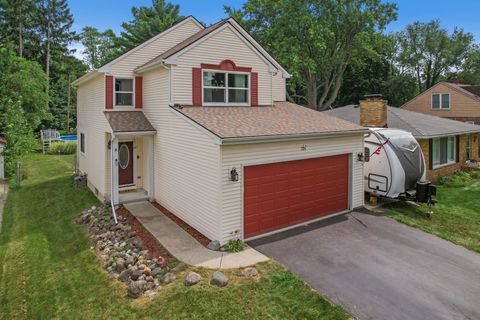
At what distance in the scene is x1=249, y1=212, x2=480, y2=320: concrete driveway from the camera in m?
6.93

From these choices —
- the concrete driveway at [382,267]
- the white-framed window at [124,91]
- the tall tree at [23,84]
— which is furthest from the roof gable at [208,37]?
the tall tree at [23,84]

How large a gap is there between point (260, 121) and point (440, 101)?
29947 millimetres

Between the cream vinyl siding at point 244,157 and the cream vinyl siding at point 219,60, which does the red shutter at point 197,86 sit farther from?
the cream vinyl siding at point 244,157

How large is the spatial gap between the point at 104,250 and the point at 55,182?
1112 centimetres

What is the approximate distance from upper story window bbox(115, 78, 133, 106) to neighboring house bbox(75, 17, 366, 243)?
0.04 meters

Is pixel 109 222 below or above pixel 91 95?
below

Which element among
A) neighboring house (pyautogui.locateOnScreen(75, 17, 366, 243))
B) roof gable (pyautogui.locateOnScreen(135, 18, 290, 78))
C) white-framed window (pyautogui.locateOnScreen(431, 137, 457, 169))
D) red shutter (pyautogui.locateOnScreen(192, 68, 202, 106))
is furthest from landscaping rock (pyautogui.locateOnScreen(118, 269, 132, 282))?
white-framed window (pyautogui.locateOnScreen(431, 137, 457, 169))

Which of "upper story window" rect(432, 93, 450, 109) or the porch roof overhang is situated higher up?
"upper story window" rect(432, 93, 450, 109)

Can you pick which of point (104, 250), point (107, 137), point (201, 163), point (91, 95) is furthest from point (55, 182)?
point (201, 163)

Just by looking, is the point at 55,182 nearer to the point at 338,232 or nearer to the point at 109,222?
the point at 109,222

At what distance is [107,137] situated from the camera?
14.1m

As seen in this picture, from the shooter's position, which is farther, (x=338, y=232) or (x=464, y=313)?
(x=338, y=232)

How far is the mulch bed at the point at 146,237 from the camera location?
9.29 meters

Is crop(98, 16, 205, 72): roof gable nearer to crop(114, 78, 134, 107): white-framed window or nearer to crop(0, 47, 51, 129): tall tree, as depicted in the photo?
crop(114, 78, 134, 107): white-framed window
